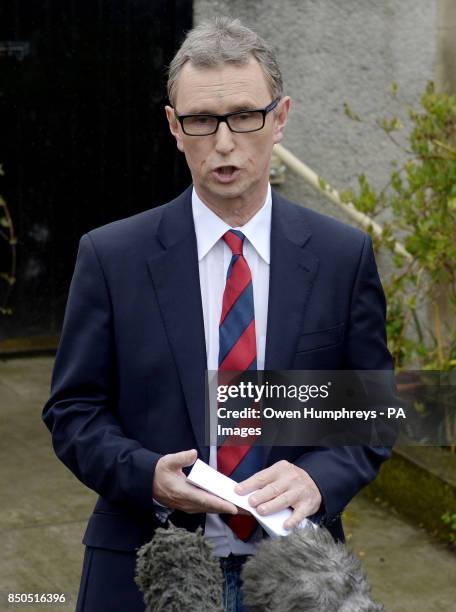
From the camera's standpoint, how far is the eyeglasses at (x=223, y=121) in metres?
2.24

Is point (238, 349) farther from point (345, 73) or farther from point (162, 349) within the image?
point (345, 73)

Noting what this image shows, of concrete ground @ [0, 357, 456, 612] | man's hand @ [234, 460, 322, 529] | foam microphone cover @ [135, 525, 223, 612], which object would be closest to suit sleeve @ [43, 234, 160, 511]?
man's hand @ [234, 460, 322, 529]

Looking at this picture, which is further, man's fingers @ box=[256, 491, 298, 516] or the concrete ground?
the concrete ground

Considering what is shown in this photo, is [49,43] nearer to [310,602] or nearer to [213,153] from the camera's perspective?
[213,153]

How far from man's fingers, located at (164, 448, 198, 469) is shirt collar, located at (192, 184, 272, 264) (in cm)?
46

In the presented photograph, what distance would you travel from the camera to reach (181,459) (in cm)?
214

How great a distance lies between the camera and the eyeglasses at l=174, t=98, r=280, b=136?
2.24m

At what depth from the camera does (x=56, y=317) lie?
7391 mm

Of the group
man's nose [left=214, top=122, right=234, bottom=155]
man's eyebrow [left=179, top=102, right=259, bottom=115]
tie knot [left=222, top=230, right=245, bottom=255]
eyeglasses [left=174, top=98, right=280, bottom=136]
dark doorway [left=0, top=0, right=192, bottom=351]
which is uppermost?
man's eyebrow [left=179, top=102, right=259, bottom=115]

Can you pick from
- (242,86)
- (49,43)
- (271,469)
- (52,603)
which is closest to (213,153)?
(242,86)

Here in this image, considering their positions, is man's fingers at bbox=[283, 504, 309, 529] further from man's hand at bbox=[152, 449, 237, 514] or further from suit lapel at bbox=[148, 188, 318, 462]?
suit lapel at bbox=[148, 188, 318, 462]

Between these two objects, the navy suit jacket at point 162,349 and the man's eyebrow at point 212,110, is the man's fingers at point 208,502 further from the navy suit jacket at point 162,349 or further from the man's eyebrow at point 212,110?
the man's eyebrow at point 212,110

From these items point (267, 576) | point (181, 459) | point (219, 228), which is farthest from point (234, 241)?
point (267, 576)

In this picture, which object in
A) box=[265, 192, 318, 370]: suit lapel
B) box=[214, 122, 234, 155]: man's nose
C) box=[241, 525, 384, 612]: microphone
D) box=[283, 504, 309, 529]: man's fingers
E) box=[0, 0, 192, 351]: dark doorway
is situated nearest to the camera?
box=[241, 525, 384, 612]: microphone
